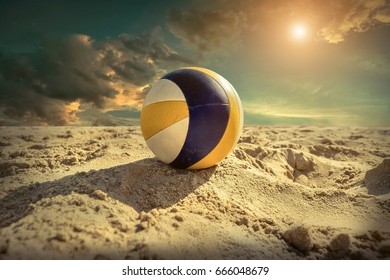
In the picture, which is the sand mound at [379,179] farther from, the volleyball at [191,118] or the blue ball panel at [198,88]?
the blue ball panel at [198,88]

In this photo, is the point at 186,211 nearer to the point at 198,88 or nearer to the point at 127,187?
the point at 127,187

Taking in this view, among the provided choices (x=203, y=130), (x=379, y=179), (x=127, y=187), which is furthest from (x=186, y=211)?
(x=379, y=179)

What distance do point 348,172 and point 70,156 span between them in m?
4.90

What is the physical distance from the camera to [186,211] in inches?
106

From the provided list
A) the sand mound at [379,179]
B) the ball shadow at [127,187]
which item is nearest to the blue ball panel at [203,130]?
the ball shadow at [127,187]

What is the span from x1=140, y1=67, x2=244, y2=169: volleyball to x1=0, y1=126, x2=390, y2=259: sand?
338 millimetres

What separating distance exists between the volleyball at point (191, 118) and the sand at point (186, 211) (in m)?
0.34

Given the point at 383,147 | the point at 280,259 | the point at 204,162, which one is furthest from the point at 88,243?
the point at 383,147

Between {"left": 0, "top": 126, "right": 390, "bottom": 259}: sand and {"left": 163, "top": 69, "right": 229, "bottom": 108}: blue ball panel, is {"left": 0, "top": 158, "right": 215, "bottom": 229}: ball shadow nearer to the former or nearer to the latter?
{"left": 0, "top": 126, "right": 390, "bottom": 259}: sand

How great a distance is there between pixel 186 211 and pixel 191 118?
1.07 m

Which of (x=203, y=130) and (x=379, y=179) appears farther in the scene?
(x=379, y=179)

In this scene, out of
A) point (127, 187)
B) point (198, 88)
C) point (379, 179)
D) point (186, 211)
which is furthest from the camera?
point (379, 179)

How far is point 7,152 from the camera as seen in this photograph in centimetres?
512

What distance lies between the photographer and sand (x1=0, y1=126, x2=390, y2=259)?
6.61 feet
